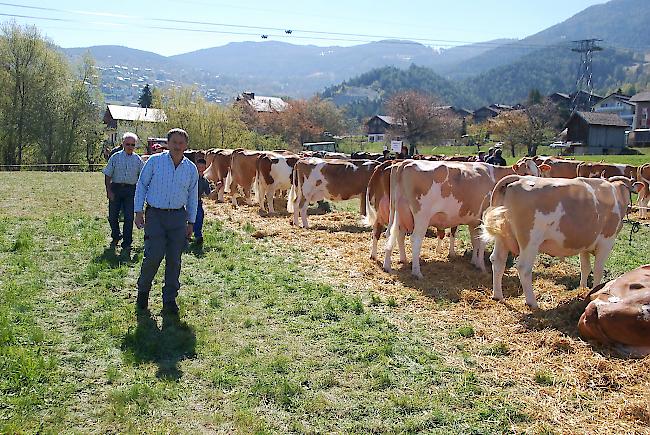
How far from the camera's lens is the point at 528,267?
7.03m

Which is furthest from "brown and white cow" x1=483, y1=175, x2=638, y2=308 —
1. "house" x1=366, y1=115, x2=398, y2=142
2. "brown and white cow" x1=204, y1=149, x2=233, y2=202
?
"house" x1=366, y1=115, x2=398, y2=142

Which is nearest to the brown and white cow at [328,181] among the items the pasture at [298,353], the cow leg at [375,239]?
the cow leg at [375,239]

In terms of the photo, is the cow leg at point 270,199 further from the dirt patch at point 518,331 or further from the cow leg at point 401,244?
the cow leg at point 401,244

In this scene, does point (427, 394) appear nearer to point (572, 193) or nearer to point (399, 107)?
point (572, 193)

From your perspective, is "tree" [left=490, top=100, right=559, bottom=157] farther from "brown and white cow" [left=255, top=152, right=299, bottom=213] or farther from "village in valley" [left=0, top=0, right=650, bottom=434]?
"village in valley" [left=0, top=0, right=650, bottom=434]

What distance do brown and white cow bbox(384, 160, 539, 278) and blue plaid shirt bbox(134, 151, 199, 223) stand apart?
382 centimetres

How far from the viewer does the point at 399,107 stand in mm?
74562

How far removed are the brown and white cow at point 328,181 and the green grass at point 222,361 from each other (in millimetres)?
5757

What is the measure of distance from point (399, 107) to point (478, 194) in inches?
2646

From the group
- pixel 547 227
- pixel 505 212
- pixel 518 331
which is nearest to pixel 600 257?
pixel 547 227

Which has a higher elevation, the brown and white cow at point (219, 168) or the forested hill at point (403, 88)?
the forested hill at point (403, 88)

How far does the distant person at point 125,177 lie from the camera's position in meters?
9.39

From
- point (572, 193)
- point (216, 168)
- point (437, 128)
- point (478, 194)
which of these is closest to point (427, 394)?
point (572, 193)

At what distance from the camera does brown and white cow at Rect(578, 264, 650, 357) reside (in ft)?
17.4
